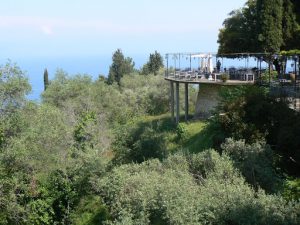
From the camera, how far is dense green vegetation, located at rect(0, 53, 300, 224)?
14547 mm

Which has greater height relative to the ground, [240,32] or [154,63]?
[240,32]

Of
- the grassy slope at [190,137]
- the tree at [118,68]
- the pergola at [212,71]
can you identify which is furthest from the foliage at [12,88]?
the tree at [118,68]

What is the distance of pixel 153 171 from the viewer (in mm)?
18203

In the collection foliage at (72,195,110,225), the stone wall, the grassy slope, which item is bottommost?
foliage at (72,195,110,225)

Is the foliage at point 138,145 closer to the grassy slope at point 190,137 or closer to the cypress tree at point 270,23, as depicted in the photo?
the grassy slope at point 190,137

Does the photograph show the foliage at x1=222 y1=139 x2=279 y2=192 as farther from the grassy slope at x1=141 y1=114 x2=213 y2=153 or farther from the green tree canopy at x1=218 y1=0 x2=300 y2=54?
the green tree canopy at x1=218 y1=0 x2=300 y2=54

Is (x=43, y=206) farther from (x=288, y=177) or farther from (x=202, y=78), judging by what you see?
(x=202, y=78)

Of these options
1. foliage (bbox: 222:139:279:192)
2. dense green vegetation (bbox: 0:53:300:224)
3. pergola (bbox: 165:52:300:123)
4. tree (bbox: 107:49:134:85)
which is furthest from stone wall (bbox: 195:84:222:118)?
tree (bbox: 107:49:134:85)

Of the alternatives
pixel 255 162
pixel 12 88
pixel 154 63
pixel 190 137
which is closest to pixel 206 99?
pixel 190 137

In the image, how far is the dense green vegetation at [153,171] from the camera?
14.5 meters

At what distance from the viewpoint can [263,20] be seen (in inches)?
1283

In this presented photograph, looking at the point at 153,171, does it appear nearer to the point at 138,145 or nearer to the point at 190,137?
the point at 138,145

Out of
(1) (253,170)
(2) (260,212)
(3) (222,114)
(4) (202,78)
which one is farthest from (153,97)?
(2) (260,212)

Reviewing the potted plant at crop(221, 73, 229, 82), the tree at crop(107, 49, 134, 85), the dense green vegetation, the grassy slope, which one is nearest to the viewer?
the dense green vegetation
